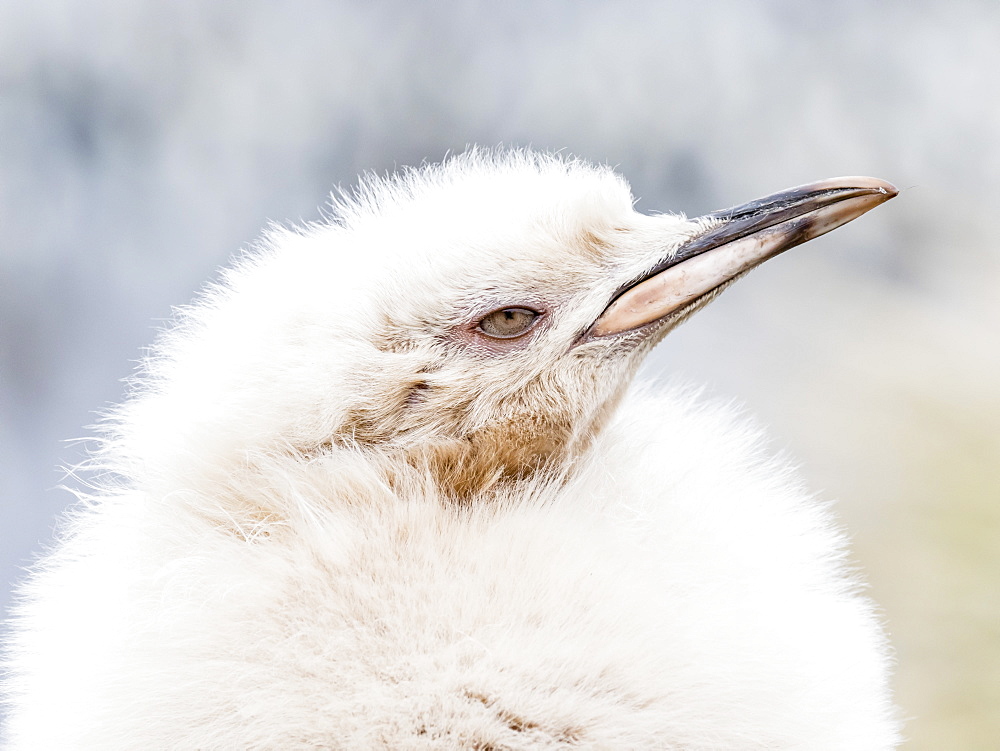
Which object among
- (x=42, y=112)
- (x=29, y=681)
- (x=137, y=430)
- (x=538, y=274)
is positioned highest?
(x=42, y=112)

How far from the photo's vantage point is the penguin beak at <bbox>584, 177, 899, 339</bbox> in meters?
0.48

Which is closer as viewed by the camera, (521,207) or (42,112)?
(521,207)

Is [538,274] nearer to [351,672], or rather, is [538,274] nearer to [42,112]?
[351,672]

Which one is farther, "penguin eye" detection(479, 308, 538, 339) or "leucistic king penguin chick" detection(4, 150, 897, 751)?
"penguin eye" detection(479, 308, 538, 339)

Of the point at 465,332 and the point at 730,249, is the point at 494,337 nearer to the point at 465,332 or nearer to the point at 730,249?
the point at 465,332

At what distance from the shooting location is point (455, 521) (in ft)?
1.40

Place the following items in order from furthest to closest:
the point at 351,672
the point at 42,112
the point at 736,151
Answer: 1. the point at 736,151
2. the point at 42,112
3. the point at 351,672

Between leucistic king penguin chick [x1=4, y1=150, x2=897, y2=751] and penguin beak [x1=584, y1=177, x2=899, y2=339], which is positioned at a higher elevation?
penguin beak [x1=584, y1=177, x2=899, y2=339]

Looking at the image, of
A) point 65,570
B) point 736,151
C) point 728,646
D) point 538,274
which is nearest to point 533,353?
point 538,274

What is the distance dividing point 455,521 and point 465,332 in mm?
112

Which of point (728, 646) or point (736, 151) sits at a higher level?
point (736, 151)

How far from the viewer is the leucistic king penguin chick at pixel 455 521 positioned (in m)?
0.38

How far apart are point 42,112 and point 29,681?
704 millimetres

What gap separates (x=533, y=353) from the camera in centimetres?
48
